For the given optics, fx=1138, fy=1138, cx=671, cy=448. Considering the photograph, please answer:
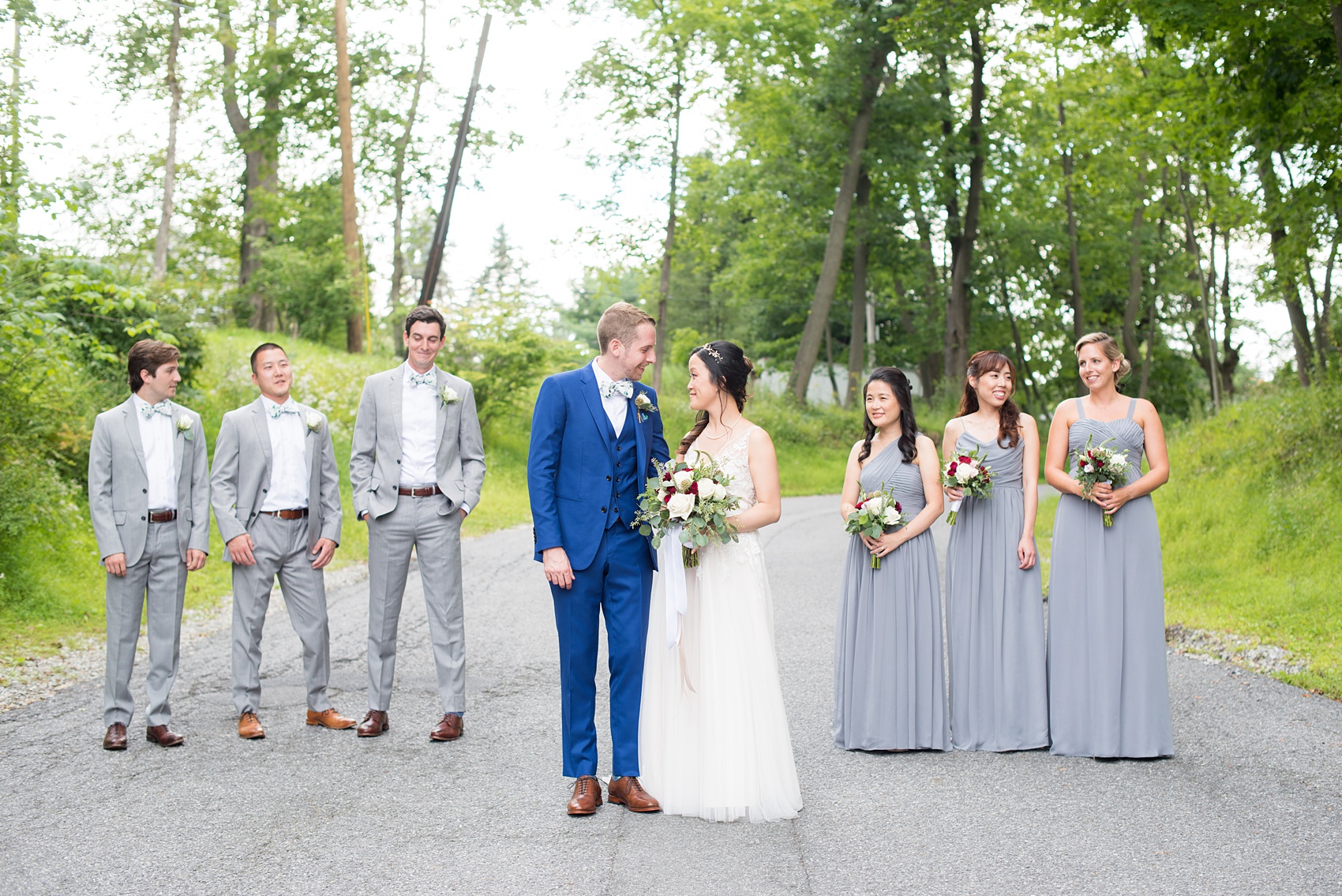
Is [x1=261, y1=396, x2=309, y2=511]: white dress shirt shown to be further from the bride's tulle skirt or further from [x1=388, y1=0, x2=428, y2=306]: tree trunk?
[x1=388, y1=0, x2=428, y2=306]: tree trunk

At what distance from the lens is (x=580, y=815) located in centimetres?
531

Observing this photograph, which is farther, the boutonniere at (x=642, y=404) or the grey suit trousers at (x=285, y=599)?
the grey suit trousers at (x=285, y=599)

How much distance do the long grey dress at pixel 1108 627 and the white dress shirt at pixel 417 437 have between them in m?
3.85

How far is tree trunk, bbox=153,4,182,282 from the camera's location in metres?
29.2

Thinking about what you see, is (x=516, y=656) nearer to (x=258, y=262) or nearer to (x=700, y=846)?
(x=700, y=846)


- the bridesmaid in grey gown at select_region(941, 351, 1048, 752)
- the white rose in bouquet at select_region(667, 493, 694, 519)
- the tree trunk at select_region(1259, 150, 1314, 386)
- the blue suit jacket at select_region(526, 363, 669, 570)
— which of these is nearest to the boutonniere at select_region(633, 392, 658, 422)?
the blue suit jacket at select_region(526, 363, 669, 570)

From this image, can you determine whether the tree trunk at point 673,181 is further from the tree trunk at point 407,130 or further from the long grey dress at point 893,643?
the long grey dress at point 893,643

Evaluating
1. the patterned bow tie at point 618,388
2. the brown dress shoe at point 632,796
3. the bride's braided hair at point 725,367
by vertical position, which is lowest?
the brown dress shoe at point 632,796

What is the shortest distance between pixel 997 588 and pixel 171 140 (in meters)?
29.1

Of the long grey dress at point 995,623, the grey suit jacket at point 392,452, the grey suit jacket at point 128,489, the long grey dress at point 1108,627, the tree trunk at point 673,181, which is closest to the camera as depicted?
the long grey dress at point 1108,627

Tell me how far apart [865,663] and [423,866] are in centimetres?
298

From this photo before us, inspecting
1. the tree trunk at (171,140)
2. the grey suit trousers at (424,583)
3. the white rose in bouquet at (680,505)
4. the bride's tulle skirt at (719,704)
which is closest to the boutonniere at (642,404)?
the white rose in bouquet at (680,505)

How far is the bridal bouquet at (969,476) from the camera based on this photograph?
692 centimetres

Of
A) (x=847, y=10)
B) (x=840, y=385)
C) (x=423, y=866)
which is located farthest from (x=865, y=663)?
(x=840, y=385)
